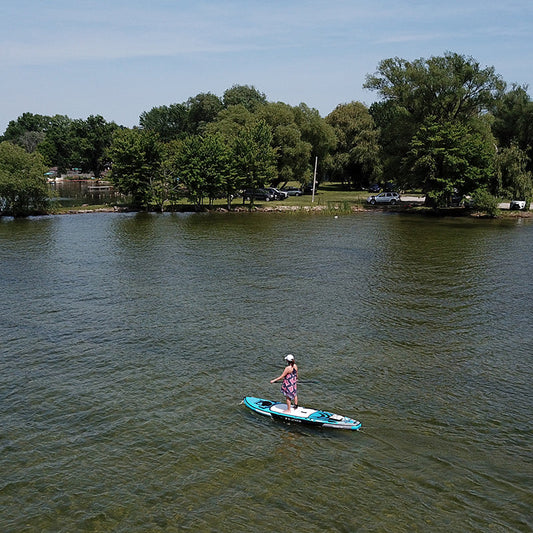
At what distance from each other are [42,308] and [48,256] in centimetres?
1671

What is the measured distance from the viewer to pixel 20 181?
72062 mm

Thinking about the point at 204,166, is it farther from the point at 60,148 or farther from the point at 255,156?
the point at 60,148

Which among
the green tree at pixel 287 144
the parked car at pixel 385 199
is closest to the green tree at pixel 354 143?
the parked car at pixel 385 199

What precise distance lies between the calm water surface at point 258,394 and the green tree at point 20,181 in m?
30.5

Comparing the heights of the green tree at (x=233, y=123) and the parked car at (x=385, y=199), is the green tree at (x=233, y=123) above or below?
above

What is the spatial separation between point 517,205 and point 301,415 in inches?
2887

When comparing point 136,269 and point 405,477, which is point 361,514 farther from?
point 136,269

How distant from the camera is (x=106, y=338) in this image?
27.8 meters

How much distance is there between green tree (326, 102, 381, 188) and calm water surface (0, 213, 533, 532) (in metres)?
62.4

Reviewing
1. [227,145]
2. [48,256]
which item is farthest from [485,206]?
[48,256]

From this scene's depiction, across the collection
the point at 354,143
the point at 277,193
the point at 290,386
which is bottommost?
the point at 290,386

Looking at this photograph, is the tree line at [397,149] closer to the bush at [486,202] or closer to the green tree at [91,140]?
the bush at [486,202]

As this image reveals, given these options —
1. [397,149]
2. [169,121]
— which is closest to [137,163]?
[397,149]

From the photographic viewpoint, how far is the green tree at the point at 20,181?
72.3 metres
